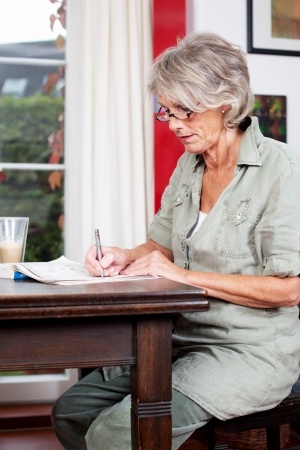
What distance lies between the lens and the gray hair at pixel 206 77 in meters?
1.82

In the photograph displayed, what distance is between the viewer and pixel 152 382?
4.37 feet

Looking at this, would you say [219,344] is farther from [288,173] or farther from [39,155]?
[39,155]

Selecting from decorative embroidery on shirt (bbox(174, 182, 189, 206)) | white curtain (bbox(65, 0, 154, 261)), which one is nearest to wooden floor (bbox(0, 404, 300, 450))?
white curtain (bbox(65, 0, 154, 261))

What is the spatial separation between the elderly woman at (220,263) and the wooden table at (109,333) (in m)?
0.16

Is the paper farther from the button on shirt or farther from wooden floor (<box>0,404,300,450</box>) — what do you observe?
wooden floor (<box>0,404,300,450</box>)

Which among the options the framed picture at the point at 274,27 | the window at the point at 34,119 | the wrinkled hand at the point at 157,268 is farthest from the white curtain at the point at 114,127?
the wrinkled hand at the point at 157,268

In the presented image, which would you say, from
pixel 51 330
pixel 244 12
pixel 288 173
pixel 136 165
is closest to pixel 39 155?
pixel 136 165

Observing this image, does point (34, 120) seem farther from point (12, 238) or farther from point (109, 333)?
point (109, 333)

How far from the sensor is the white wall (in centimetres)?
330

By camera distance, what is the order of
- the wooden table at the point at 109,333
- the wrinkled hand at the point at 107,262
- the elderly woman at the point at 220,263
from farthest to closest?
the wrinkled hand at the point at 107,262
the elderly woman at the point at 220,263
the wooden table at the point at 109,333

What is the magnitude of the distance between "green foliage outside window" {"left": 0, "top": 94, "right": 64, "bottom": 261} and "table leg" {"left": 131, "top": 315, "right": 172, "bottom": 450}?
2.21 m

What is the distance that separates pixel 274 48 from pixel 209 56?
170 cm

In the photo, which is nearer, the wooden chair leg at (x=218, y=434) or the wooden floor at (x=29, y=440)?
the wooden chair leg at (x=218, y=434)

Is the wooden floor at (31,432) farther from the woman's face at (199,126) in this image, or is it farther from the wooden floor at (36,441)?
the woman's face at (199,126)
